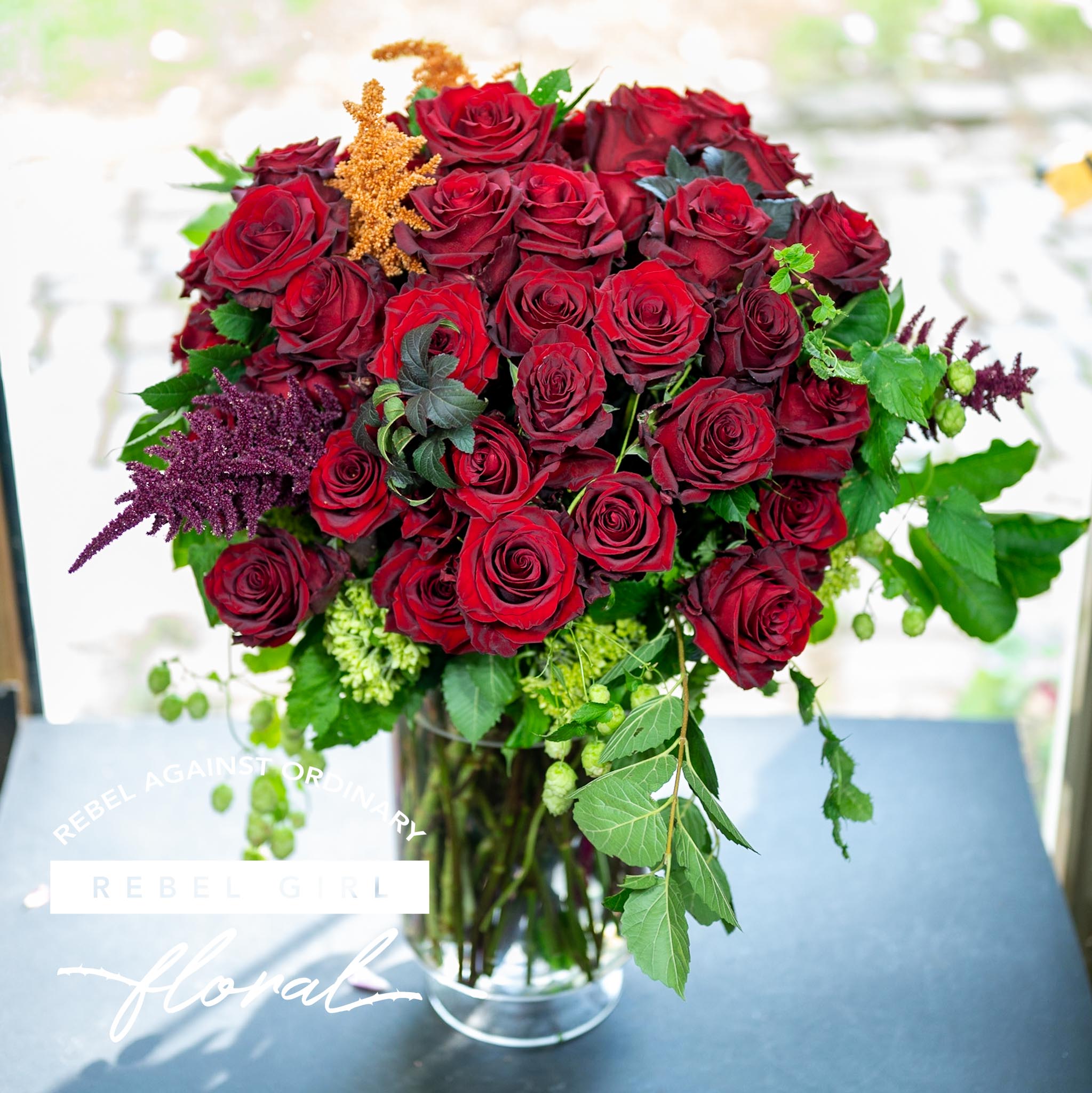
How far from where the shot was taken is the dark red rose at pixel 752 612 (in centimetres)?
65

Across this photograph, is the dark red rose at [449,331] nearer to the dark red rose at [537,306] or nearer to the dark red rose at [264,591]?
the dark red rose at [537,306]

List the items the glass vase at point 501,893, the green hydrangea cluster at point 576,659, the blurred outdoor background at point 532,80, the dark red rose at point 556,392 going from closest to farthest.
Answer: the dark red rose at point 556,392, the green hydrangea cluster at point 576,659, the glass vase at point 501,893, the blurred outdoor background at point 532,80

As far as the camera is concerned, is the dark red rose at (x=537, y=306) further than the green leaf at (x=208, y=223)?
No

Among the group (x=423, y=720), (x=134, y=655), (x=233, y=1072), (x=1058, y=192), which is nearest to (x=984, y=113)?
(x=1058, y=192)

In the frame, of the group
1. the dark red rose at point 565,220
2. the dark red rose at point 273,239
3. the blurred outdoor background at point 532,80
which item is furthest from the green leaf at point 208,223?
the dark red rose at point 565,220

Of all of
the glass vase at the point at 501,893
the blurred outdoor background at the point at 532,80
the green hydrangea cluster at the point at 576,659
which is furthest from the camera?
the blurred outdoor background at the point at 532,80

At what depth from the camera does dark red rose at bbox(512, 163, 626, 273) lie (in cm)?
65

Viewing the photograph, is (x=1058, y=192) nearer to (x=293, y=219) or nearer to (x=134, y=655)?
(x=293, y=219)

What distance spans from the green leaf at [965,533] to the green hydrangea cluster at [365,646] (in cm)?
34

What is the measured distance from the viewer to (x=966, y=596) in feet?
2.76

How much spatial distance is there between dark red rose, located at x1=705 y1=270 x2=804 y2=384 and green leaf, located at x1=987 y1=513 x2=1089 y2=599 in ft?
0.93

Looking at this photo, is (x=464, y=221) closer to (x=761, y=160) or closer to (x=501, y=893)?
(x=761, y=160)

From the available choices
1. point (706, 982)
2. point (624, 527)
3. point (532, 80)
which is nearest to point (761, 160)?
point (624, 527)

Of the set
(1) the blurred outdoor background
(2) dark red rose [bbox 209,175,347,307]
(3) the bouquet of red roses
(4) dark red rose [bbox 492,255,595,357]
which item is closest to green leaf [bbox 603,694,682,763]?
(3) the bouquet of red roses
